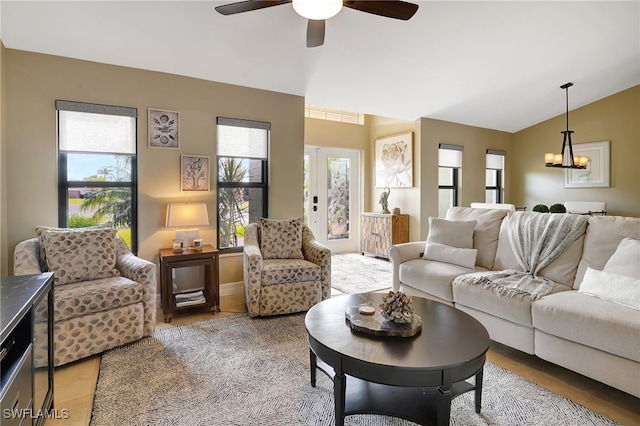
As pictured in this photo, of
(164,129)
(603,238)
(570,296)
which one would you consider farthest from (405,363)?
(164,129)

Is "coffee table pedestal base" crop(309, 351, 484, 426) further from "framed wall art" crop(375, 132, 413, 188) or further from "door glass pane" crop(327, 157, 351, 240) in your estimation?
"door glass pane" crop(327, 157, 351, 240)

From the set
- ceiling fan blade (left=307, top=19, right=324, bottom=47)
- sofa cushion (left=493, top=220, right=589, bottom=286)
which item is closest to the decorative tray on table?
sofa cushion (left=493, top=220, right=589, bottom=286)

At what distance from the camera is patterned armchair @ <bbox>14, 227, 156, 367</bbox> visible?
2.31m

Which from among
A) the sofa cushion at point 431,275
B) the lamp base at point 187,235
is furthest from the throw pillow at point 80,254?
the sofa cushion at point 431,275

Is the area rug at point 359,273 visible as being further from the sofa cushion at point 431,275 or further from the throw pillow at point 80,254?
the throw pillow at point 80,254

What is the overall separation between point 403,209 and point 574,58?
3.14 m

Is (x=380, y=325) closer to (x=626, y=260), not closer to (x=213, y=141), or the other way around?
(x=626, y=260)

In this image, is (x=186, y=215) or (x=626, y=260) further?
(x=186, y=215)

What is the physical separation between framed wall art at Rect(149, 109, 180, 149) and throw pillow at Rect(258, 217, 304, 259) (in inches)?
50.6

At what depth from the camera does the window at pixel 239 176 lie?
3.98 m

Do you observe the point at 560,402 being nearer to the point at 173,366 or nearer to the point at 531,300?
the point at 531,300

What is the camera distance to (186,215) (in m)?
3.35

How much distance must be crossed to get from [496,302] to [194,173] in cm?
316

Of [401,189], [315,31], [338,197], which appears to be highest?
[315,31]
